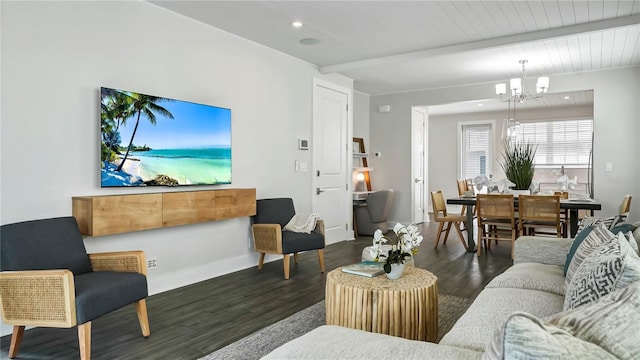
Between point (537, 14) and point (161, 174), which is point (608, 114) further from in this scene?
point (161, 174)

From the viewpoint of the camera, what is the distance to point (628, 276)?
136cm

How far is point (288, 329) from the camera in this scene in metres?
2.96

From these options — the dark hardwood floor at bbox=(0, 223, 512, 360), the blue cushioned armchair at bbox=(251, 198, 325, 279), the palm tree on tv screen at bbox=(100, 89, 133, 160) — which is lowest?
the dark hardwood floor at bbox=(0, 223, 512, 360)

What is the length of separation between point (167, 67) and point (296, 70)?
6.80 feet

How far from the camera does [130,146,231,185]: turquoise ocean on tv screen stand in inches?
147

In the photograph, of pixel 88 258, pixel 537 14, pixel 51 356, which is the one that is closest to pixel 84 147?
pixel 88 258

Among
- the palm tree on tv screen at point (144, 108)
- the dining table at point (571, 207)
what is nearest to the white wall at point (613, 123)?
the dining table at point (571, 207)

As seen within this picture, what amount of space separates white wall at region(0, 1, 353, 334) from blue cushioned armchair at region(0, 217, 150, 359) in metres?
0.37

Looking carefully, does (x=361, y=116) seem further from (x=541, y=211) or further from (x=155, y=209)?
(x=155, y=209)

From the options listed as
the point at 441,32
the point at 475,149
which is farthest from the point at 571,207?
the point at 475,149

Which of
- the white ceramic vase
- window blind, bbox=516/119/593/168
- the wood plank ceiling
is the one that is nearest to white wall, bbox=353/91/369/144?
the wood plank ceiling

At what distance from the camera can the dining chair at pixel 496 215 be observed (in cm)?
532

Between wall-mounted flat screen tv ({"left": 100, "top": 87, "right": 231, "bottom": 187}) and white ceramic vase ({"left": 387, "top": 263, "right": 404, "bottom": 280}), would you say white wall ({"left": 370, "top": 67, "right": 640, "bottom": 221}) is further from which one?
white ceramic vase ({"left": 387, "top": 263, "right": 404, "bottom": 280})

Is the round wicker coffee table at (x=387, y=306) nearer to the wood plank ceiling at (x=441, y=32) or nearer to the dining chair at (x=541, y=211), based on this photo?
the wood plank ceiling at (x=441, y=32)
